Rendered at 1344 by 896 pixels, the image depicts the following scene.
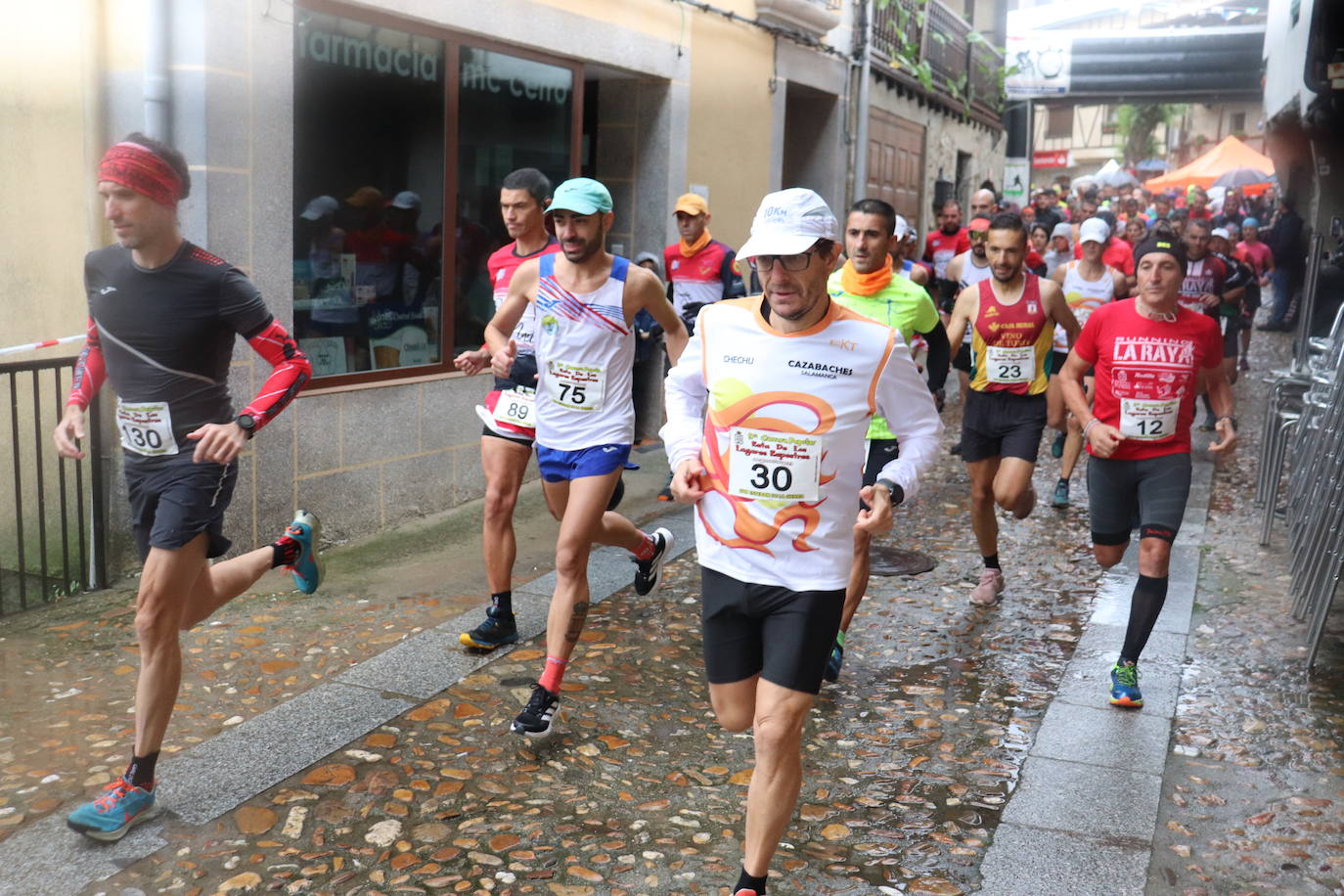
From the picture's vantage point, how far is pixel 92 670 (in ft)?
18.7

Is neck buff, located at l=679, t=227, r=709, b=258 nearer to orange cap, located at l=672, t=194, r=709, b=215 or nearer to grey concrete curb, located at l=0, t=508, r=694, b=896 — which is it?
orange cap, located at l=672, t=194, r=709, b=215

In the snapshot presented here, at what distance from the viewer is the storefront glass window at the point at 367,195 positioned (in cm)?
791

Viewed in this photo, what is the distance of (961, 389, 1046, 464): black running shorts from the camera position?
23.3 ft

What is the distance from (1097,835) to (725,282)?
20.1 feet

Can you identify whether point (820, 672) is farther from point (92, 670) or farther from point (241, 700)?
point (92, 670)

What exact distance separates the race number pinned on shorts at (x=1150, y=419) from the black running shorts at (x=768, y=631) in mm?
2556

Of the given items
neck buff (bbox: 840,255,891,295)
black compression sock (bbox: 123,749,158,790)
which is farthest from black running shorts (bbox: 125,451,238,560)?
neck buff (bbox: 840,255,891,295)

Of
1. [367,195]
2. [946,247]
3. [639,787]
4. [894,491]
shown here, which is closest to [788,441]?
[894,491]

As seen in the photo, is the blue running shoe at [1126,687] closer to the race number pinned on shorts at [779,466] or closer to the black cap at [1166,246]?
the black cap at [1166,246]

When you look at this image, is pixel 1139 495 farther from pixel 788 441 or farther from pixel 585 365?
pixel 788 441

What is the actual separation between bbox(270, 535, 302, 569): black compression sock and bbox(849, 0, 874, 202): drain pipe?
11543 millimetres

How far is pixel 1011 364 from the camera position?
7.12m

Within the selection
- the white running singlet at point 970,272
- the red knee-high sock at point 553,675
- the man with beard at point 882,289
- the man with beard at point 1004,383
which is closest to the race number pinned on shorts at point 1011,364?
A: the man with beard at point 1004,383

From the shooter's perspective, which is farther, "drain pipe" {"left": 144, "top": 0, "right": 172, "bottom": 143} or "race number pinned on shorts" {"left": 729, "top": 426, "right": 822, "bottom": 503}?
"drain pipe" {"left": 144, "top": 0, "right": 172, "bottom": 143}
